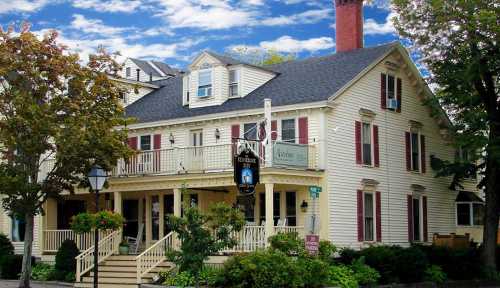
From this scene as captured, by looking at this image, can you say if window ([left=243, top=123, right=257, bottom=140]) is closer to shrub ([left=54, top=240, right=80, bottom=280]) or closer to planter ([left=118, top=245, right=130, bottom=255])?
planter ([left=118, top=245, right=130, bottom=255])

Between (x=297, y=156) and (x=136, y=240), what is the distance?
8.62 m

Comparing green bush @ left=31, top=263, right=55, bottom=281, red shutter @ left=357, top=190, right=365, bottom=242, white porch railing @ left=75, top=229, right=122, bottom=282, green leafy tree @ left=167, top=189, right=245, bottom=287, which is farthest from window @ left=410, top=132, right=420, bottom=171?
green leafy tree @ left=167, top=189, right=245, bottom=287

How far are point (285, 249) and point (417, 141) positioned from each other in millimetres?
12228

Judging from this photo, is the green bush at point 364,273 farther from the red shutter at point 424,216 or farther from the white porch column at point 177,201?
the red shutter at point 424,216

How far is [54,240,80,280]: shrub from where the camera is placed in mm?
30302

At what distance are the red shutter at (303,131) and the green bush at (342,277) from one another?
5.15 metres

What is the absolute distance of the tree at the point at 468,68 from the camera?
30.5m

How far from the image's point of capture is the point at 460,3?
3027 centimetres

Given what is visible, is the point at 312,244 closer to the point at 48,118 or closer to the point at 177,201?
the point at 177,201

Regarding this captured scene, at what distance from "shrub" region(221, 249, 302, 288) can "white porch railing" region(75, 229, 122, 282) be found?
6843 mm

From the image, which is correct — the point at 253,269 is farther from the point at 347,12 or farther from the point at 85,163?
the point at 347,12

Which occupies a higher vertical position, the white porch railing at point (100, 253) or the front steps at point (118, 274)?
the white porch railing at point (100, 253)

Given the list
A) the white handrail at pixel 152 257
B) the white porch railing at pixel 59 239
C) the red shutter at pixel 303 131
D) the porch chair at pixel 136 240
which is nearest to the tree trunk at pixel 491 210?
the red shutter at pixel 303 131

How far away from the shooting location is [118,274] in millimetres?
27703
